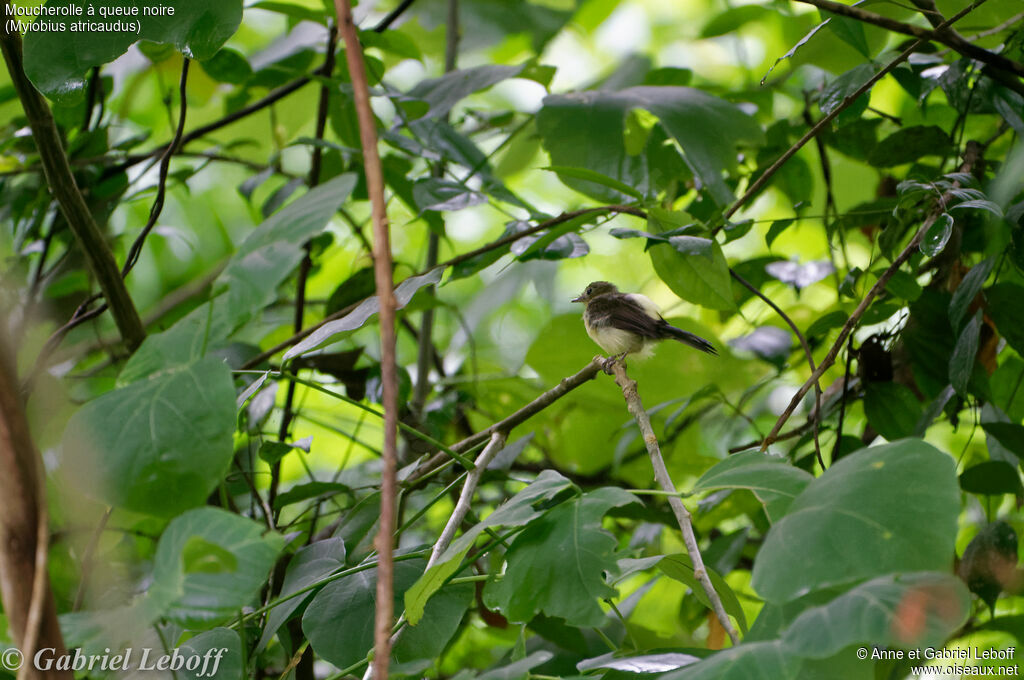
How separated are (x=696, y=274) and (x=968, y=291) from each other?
1.74 feet

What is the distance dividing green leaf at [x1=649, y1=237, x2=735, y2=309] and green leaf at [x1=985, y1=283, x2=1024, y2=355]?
522 mm

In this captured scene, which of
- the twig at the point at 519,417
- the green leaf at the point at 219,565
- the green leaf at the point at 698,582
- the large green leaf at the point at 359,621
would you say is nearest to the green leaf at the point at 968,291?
the twig at the point at 519,417

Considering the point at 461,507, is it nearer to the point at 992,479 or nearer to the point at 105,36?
the point at 105,36

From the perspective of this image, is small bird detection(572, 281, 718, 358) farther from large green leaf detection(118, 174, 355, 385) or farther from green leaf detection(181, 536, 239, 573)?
green leaf detection(181, 536, 239, 573)

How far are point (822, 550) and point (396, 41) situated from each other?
179 cm

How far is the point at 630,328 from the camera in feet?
8.02

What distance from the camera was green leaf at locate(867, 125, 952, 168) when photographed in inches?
74.6

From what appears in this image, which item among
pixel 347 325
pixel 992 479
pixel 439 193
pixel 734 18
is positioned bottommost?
pixel 992 479

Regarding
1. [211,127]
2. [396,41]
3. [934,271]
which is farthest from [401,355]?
[934,271]

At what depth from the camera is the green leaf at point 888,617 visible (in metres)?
0.67

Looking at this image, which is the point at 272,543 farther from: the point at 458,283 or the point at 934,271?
the point at 458,283

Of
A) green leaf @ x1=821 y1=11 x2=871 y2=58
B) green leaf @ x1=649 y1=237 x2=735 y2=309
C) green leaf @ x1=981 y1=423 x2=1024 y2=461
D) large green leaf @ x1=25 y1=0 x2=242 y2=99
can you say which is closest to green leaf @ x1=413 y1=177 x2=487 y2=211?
green leaf @ x1=649 y1=237 x2=735 y2=309

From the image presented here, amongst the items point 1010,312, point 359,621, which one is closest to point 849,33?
point 1010,312

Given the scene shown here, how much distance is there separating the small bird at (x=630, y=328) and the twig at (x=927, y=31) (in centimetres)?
98
